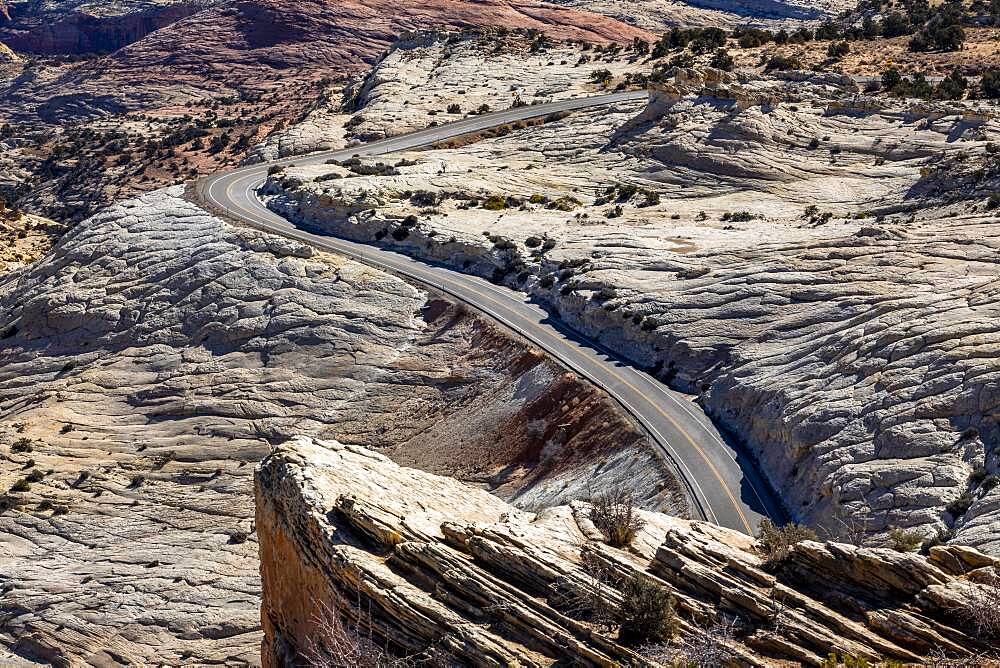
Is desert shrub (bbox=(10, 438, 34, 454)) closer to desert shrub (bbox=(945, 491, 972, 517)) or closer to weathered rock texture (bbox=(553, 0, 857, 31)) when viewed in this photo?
desert shrub (bbox=(945, 491, 972, 517))

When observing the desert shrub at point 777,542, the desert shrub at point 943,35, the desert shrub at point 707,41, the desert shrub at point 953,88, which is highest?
the desert shrub at point 943,35

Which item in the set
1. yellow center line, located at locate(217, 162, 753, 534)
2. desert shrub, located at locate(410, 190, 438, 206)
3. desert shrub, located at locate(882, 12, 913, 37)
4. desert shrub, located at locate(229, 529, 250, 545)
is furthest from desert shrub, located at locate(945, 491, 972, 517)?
desert shrub, located at locate(882, 12, 913, 37)

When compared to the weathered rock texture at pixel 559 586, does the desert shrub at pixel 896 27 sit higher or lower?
higher

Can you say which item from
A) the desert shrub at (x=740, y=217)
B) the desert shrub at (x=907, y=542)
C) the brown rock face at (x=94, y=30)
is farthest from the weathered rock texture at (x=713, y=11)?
the desert shrub at (x=907, y=542)

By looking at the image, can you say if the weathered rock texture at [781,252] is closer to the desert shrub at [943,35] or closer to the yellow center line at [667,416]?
the yellow center line at [667,416]

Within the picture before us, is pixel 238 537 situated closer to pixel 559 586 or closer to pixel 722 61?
pixel 559 586

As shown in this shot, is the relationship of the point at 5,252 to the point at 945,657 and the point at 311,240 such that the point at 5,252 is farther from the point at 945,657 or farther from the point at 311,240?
the point at 945,657

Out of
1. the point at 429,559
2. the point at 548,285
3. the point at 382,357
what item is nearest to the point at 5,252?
the point at 382,357
